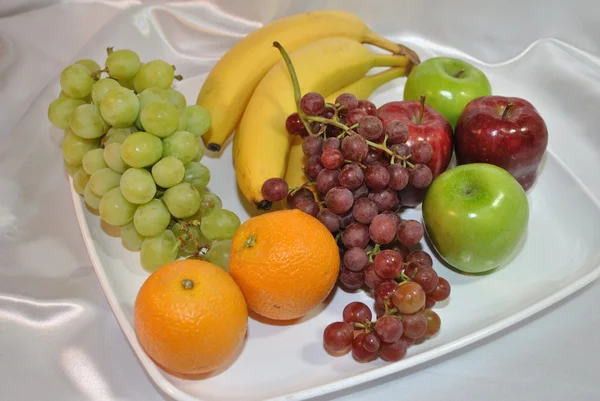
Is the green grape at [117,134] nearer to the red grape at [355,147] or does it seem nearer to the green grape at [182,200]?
the green grape at [182,200]

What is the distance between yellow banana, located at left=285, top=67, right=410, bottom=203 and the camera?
3.35 ft

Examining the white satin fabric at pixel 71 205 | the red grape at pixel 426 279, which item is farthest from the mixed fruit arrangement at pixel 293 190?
the white satin fabric at pixel 71 205

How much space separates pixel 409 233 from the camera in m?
0.86

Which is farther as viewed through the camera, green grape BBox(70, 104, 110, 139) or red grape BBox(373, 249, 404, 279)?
green grape BBox(70, 104, 110, 139)

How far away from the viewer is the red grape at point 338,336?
809mm

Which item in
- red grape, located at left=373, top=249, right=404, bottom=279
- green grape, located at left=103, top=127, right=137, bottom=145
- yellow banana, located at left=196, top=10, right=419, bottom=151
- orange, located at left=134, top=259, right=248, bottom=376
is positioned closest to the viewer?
orange, located at left=134, top=259, right=248, bottom=376

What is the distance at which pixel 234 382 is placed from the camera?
81 centimetres

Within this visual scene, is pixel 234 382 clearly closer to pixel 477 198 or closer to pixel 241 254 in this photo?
pixel 241 254

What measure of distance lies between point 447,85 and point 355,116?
0.32 metres

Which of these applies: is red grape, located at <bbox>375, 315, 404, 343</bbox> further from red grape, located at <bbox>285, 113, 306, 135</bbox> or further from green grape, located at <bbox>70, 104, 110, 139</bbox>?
green grape, located at <bbox>70, 104, 110, 139</bbox>

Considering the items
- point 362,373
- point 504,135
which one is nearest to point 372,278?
point 362,373

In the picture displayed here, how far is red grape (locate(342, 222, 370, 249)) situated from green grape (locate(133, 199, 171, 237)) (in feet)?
0.92

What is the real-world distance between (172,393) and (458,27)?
1.19 meters

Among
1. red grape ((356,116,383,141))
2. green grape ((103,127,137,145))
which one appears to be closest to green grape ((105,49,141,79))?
green grape ((103,127,137,145))
